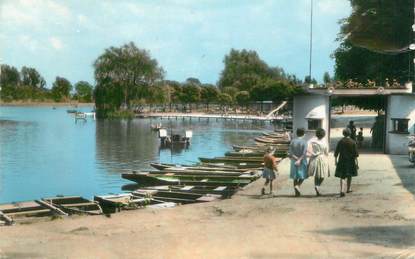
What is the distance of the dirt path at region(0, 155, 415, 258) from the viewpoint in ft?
28.3

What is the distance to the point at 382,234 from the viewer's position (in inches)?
374

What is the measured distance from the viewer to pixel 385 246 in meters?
8.62

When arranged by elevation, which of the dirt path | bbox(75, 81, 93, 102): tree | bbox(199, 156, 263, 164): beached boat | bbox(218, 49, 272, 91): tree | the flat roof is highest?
bbox(218, 49, 272, 91): tree

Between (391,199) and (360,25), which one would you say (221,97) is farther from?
(391,199)

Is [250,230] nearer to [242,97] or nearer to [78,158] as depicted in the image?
[78,158]

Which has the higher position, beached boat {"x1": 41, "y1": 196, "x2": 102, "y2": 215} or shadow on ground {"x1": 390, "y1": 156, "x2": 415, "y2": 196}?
shadow on ground {"x1": 390, "y1": 156, "x2": 415, "y2": 196}

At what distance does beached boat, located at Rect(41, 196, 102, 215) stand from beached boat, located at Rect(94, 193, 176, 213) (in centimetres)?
21

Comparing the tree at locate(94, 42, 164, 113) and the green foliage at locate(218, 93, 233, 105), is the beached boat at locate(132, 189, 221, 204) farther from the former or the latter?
the green foliage at locate(218, 93, 233, 105)

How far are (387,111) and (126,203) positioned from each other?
1319 cm

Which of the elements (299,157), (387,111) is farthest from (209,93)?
(299,157)

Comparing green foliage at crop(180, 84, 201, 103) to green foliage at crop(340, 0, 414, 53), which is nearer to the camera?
green foliage at crop(340, 0, 414, 53)

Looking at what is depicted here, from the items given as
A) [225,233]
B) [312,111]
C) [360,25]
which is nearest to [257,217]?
[225,233]

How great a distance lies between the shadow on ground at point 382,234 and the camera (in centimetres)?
887

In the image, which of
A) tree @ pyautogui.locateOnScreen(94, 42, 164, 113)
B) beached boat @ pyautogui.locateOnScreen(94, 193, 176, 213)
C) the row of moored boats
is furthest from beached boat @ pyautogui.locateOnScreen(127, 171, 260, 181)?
tree @ pyautogui.locateOnScreen(94, 42, 164, 113)
